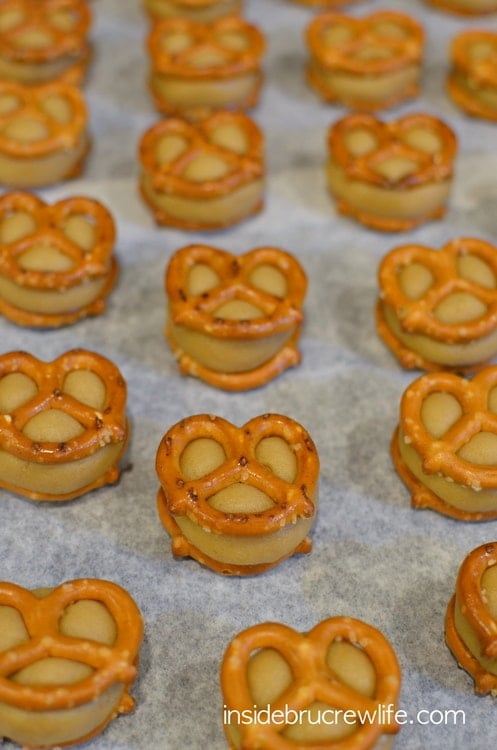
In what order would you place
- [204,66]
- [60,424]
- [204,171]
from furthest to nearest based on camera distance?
[204,66]
[204,171]
[60,424]

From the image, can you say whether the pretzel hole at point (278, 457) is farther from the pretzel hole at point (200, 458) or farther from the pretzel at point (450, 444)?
the pretzel at point (450, 444)

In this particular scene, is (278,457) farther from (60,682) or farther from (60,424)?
(60,682)

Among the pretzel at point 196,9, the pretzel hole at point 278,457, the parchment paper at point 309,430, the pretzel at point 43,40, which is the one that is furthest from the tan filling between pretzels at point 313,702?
the pretzel at point 196,9

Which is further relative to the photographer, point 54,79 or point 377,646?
point 54,79

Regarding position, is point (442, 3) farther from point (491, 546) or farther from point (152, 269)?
point (491, 546)

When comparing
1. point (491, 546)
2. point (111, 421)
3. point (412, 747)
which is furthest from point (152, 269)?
point (412, 747)

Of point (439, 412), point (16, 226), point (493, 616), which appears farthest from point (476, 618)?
point (16, 226)
